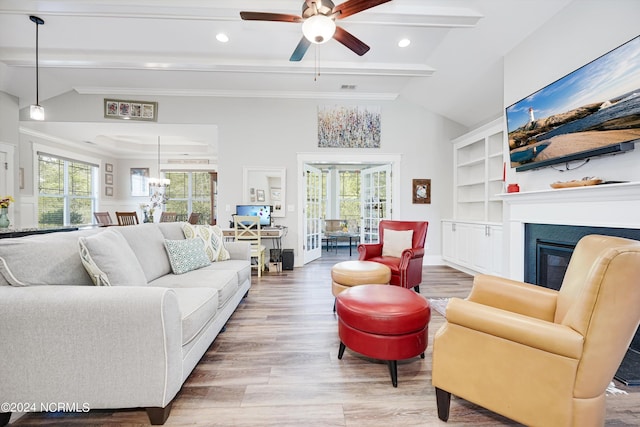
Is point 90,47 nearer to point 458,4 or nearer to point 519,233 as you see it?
point 458,4

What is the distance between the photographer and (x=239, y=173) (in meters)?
4.92

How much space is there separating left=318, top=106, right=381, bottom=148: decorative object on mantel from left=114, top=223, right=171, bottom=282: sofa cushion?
3291 mm

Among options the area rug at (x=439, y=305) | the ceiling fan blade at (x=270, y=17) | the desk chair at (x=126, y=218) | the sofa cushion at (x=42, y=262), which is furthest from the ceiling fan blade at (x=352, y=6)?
the desk chair at (x=126, y=218)

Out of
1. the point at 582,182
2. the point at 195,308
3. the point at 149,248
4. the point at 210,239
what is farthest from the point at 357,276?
the point at 582,182

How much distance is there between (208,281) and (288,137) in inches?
135

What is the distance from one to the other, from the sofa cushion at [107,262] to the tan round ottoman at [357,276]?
164 centimetres

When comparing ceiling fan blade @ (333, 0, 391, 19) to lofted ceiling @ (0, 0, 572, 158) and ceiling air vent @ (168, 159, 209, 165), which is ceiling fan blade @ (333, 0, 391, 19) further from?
ceiling air vent @ (168, 159, 209, 165)

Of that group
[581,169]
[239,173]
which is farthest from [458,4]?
[239,173]

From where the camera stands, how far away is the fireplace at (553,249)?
6.62 feet

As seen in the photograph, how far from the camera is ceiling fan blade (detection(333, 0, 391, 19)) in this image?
6.95 feet

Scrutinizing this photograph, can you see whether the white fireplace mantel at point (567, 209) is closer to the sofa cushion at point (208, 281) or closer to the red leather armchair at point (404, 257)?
the red leather armchair at point (404, 257)

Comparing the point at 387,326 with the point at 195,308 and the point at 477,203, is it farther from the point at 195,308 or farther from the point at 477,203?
the point at 477,203

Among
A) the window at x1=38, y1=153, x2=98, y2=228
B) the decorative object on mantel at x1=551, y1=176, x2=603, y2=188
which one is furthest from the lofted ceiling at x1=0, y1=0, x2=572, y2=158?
the decorative object on mantel at x1=551, y1=176, x2=603, y2=188

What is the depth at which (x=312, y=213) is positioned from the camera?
5.48 metres
